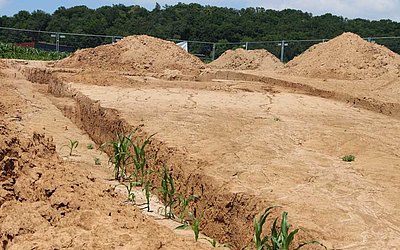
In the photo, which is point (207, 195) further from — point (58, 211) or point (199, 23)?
point (199, 23)

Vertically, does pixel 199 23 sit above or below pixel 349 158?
above

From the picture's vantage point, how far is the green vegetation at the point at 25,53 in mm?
28188

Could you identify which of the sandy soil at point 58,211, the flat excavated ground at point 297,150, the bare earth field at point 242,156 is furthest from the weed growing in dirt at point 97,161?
the sandy soil at point 58,211

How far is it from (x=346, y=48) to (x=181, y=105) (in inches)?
419

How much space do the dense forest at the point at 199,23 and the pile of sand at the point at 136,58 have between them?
1030 inches

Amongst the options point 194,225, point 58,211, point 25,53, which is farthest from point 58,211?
point 25,53

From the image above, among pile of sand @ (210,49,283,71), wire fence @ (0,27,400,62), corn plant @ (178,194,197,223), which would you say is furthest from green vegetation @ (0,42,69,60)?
corn plant @ (178,194,197,223)

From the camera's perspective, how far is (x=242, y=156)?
6445mm

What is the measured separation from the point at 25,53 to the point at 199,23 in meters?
28.5

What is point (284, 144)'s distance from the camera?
7262mm

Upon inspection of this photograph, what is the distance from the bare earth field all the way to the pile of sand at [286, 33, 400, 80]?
471 cm

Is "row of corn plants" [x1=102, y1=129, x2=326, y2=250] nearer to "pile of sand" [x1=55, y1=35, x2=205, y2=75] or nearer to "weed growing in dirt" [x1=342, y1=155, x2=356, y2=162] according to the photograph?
"weed growing in dirt" [x1=342, y1=155, x2=356, y2=162]

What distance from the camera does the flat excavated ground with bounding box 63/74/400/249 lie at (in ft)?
15.2

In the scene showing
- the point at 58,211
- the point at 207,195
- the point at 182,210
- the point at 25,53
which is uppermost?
the point at 25,53
